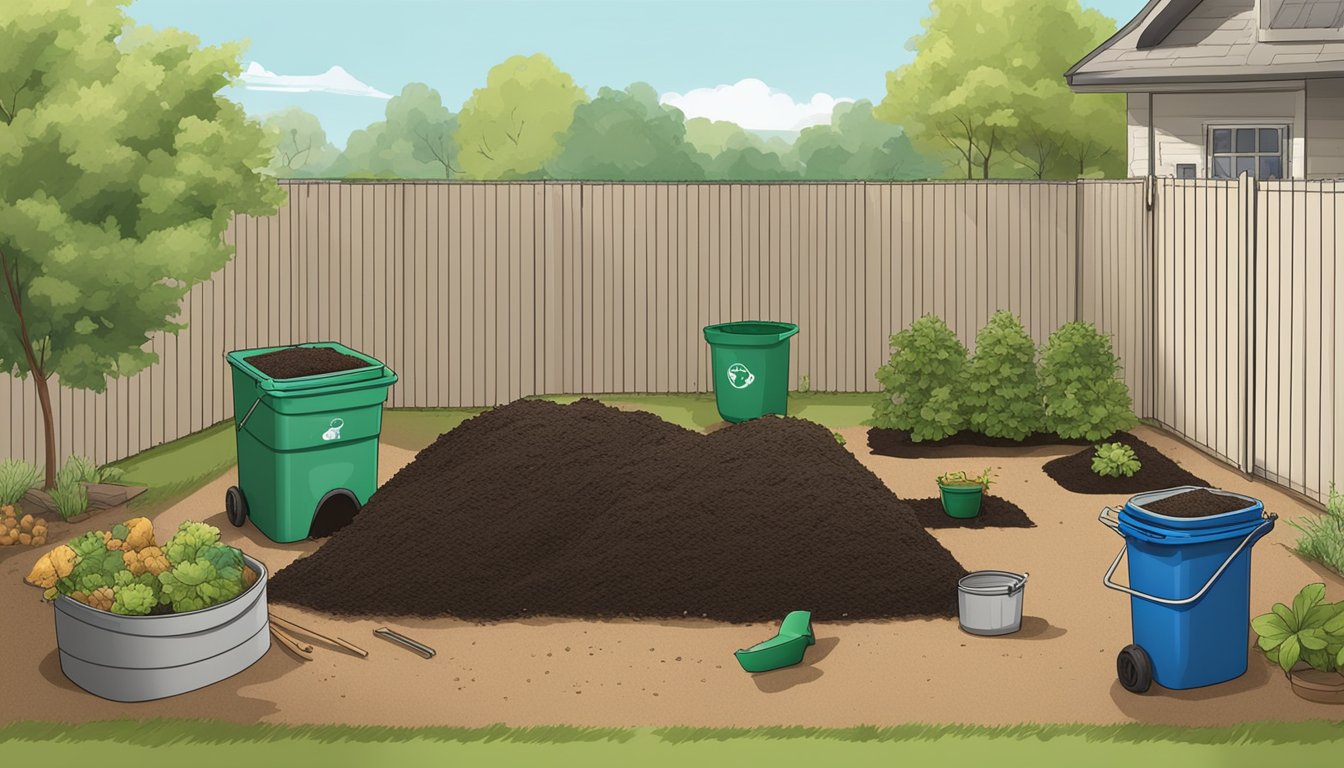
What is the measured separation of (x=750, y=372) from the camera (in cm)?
1592

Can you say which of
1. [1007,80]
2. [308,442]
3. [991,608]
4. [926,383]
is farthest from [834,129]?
[991,608]

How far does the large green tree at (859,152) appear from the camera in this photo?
67.0 meters

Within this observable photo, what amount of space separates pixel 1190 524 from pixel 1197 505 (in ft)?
0.89

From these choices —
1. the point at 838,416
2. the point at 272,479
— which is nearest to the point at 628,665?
the point at 272,479

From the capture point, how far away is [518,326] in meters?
17.6

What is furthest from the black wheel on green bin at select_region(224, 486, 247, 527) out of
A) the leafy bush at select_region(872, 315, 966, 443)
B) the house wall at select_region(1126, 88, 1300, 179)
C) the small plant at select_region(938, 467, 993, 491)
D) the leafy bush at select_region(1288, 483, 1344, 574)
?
the house wall at select_region(1126, 88, 1300, 179)

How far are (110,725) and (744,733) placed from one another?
3.18m

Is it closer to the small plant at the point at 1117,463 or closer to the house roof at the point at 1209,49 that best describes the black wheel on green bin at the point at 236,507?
the small plant at the point at 1117,463

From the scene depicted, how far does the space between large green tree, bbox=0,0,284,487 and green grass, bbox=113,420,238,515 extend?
89 cm

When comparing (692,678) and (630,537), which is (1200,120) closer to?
(630,537)

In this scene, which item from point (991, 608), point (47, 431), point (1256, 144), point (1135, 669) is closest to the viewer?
point (1135, 669)

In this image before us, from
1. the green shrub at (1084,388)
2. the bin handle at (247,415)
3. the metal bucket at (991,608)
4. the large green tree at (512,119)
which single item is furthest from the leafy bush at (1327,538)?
the large green tree at (512,119)

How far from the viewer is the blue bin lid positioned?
25.8 feet

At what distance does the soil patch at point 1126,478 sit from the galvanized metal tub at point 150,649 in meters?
7.44
